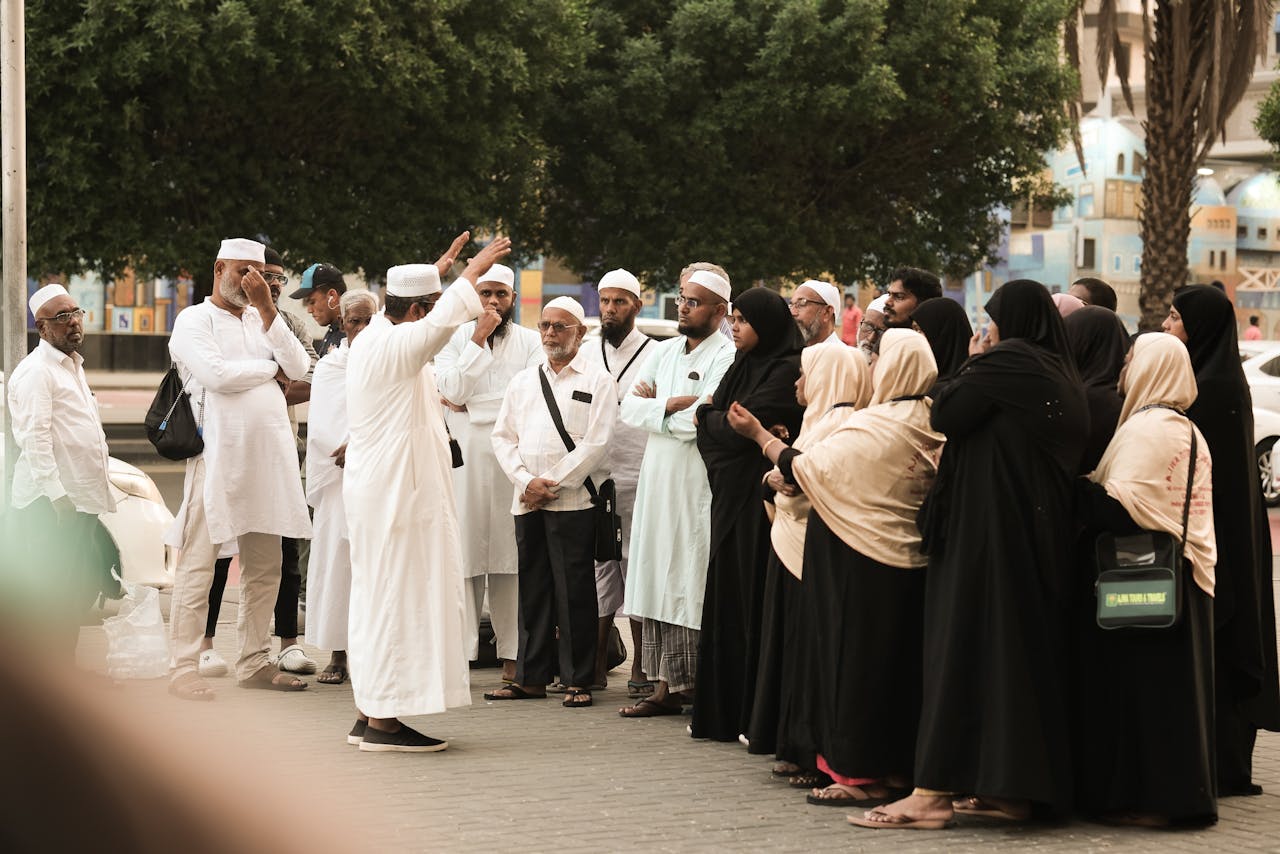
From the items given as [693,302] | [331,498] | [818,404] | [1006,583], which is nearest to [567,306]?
[693,302]

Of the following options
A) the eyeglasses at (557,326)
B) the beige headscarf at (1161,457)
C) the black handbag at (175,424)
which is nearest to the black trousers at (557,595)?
the eyeglasses at (557,326)

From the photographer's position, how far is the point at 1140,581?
18.0 feet

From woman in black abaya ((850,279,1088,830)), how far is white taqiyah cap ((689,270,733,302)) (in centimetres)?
232

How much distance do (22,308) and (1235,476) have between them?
6494 millimetres

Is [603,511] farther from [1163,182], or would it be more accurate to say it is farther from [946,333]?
[1163,182]

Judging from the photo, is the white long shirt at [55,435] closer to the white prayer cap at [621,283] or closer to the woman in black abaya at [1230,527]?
the white prayer cap at [621,283]

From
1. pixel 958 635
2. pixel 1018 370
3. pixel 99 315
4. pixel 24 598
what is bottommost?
pixel 958 635

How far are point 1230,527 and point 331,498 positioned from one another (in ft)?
14.2

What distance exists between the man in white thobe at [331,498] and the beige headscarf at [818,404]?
2.63 m

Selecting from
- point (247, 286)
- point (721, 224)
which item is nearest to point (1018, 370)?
point (247, 286)

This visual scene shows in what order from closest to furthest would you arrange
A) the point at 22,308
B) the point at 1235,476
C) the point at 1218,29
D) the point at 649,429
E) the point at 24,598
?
1. the point at 24,598
2. the point at 1235,476
3. the point at 649,429
4. the point at 22,308
5. the point at 1218,29

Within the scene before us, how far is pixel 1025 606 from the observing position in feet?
18.1

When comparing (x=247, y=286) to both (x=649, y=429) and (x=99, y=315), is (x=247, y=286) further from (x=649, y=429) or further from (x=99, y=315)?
(x=99, y=315)

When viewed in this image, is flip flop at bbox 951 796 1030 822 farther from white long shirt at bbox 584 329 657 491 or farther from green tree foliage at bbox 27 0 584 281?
green tree foliage at bbox 27 0 584 281
